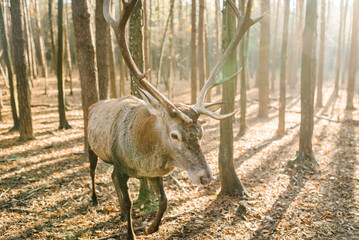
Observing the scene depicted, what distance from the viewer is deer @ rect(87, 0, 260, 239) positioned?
3.55 m

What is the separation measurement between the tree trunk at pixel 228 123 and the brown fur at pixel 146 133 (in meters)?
2.14

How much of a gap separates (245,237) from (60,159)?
227 inches

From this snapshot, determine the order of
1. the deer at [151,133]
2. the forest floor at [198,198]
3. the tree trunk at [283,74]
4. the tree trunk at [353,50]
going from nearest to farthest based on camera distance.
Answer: the deer at [151,133] < the forest floor at [198,198] < the tree trunk at [283,74] < the tree trunk at [353,50]

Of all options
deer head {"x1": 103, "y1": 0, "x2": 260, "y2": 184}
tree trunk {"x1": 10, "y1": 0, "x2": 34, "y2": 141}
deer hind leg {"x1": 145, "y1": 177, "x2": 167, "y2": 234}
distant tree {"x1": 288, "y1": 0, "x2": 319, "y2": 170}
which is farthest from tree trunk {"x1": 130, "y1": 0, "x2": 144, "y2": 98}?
tree trunk {"x1": 10, "y1": 0, "x2": 34, "y2": 141}

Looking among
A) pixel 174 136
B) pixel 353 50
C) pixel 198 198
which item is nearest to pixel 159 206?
pixel 174 136

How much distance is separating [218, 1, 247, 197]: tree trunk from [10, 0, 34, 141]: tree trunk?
23.0 ft

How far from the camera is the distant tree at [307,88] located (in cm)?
710

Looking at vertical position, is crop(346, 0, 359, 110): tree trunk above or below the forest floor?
above

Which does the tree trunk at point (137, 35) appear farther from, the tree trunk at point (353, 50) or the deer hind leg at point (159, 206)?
the tree trunk at point (353, 50)

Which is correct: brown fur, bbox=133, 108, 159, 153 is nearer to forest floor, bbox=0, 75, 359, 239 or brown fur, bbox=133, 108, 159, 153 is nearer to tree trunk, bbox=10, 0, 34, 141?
forest floor, bbox=0, 75, 359, 239

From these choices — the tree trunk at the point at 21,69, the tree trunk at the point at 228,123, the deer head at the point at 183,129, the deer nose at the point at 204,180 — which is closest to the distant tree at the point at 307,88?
the tree trunk at the point at 228,123

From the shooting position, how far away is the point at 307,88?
7215 mm

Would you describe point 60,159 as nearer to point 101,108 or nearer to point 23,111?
point 23,111

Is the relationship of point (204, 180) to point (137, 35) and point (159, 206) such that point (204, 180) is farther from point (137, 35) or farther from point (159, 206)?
point (137, 35)
